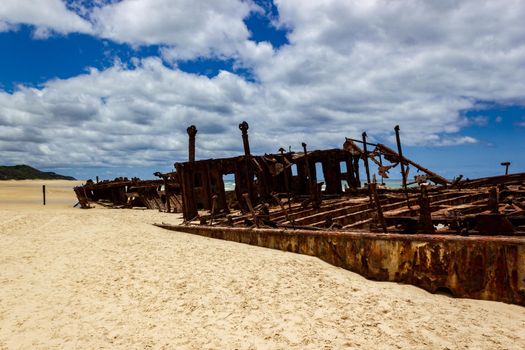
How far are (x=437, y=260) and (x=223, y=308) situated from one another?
3.35m

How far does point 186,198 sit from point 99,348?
10.8 meters

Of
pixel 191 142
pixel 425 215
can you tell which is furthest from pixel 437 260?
pixel 191 142

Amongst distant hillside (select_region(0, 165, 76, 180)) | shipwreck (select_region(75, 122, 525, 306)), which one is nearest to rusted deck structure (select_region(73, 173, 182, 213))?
shipwreck (select_region(75, 122, 525, 306))

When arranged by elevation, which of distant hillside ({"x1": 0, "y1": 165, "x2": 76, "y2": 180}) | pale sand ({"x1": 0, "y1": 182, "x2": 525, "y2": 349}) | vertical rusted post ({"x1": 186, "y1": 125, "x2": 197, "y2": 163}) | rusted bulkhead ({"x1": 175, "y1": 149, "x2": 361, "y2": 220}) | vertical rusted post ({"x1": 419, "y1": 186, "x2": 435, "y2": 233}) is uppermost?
distant hillside ({"x1": 0, "y1": 165, "x2": 76, "y2": 180})

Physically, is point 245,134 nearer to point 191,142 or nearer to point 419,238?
point 191,142

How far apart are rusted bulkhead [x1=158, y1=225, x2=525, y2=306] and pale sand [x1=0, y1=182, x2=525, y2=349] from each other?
0.23 metres

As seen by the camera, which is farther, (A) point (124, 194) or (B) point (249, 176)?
(A) point (124, 194)

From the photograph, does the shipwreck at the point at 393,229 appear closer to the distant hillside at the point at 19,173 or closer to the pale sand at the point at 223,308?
the pale sand at the point at 223,308

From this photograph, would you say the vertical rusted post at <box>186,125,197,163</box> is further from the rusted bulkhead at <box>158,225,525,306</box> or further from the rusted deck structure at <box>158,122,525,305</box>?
the rusted bulkhead at <box>158,225,525,306</box>

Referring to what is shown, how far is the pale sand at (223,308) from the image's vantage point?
4.36 meters

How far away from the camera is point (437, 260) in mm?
5910

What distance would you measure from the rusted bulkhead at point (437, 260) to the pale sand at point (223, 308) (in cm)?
23

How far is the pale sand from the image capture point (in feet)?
14.3

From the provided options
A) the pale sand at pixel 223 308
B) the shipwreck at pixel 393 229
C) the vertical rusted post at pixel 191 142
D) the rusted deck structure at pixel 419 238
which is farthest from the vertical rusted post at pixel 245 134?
the pale sand at pixel 223 308
